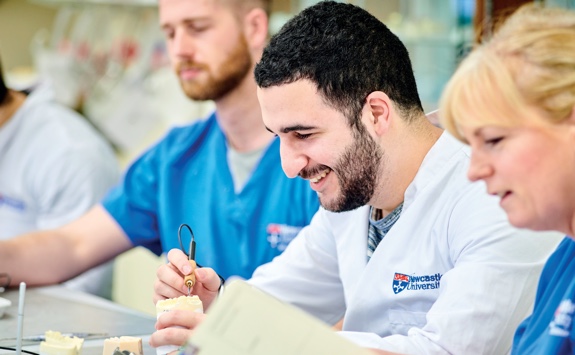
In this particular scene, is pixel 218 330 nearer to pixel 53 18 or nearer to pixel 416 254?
pixel 416 254

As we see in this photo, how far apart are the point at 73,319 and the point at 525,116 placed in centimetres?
111

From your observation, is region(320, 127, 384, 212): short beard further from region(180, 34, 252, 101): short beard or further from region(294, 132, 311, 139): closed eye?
region(180, 34, 252, 101): short beard

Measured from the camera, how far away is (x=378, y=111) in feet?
4.90

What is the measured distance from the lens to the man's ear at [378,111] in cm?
148

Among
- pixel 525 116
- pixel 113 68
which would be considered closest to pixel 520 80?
pixel 525 116

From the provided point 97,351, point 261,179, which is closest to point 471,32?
point 261,179

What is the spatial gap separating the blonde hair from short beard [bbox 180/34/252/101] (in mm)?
1169

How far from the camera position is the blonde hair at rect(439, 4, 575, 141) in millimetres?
1021

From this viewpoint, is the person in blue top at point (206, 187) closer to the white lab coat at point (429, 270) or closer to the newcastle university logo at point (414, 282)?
the white lab coat at point (429, 270)

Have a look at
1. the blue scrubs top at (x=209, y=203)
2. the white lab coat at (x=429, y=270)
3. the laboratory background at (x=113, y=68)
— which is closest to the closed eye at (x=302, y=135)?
the white lab coat at (x=429, y=270)

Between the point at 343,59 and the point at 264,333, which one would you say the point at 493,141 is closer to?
the point at 264,333

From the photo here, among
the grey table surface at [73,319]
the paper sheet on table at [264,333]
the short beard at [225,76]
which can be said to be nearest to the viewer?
the paper sheet on table at [264,333]

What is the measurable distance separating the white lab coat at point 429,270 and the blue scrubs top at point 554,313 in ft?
0.20

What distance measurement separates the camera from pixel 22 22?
3.96 metres
